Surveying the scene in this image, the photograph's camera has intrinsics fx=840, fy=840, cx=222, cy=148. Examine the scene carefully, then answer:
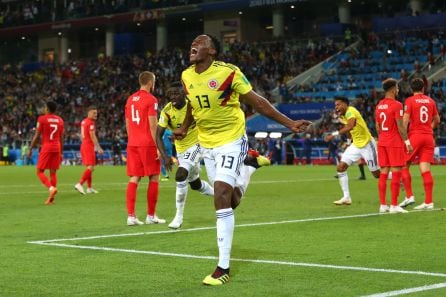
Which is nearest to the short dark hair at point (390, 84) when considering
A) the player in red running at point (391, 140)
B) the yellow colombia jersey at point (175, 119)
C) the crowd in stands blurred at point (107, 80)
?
the player in red running at point (391, 140)

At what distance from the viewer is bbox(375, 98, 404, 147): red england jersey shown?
46.4ft

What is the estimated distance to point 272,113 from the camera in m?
8.03

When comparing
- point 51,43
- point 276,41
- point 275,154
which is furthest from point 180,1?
point 275,154

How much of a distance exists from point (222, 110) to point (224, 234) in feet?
4.14

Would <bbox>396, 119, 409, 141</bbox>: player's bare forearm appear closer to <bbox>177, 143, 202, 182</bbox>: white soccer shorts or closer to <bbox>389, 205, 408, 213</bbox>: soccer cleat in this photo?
<bbox>389, 205, 408, 213</bbox>: soccer cleat

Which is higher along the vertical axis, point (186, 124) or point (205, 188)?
point (186, 124)

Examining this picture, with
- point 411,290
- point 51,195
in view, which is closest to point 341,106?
point 51,195

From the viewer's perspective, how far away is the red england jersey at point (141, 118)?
42.1 ft

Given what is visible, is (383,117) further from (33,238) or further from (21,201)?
(21,201)

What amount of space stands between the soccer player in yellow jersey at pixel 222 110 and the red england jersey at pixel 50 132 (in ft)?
35.0

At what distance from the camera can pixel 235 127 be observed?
8.28m

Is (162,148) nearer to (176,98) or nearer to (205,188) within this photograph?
(176,98)

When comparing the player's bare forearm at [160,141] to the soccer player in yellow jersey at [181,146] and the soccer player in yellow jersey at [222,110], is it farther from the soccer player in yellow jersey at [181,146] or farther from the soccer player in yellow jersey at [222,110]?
the soccer player in yellow jersey at [222,110]

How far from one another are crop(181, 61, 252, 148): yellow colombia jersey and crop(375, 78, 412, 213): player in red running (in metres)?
6.26
